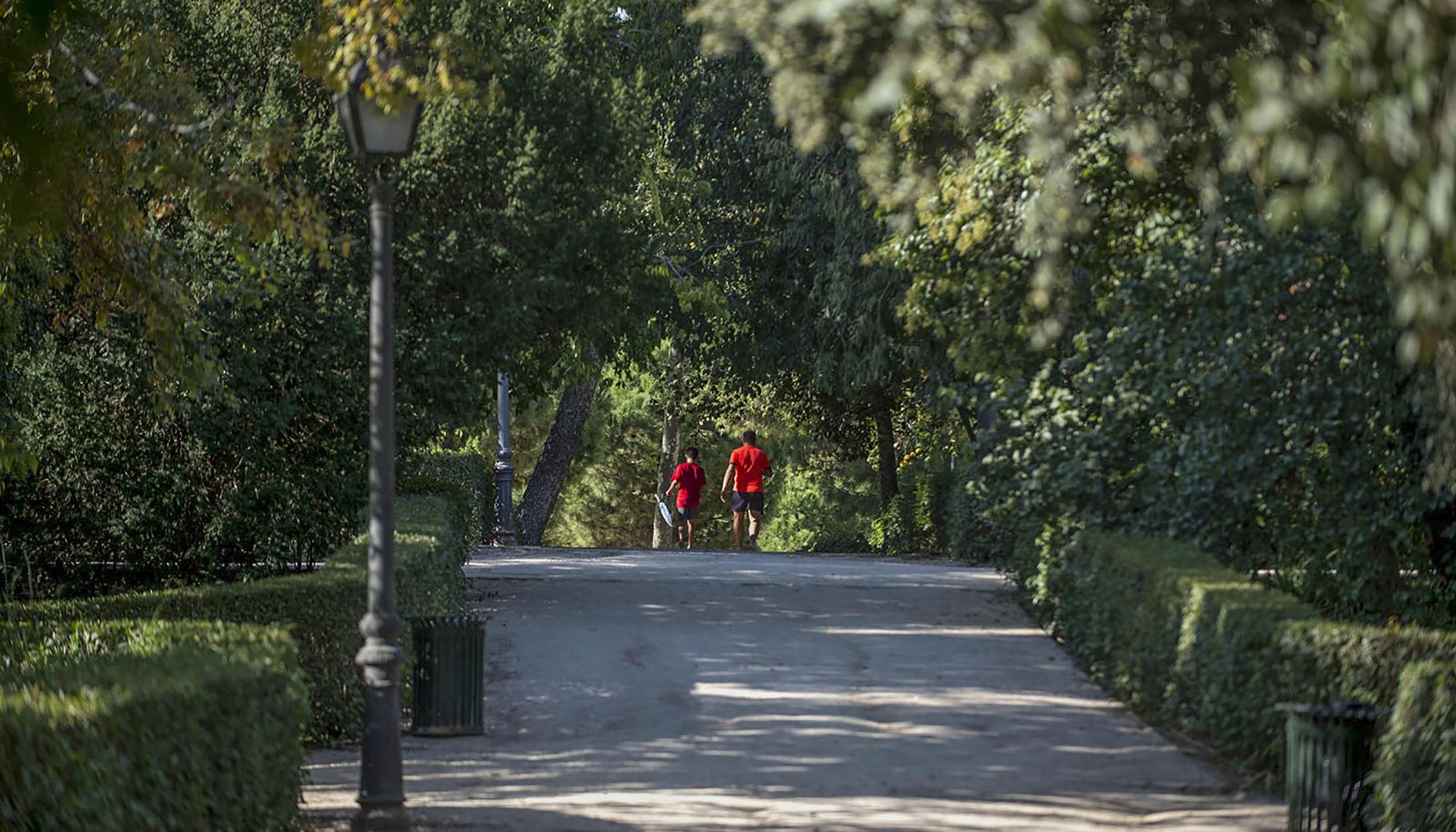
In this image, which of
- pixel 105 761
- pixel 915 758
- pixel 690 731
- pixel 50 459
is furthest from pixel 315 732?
pixel 50 459

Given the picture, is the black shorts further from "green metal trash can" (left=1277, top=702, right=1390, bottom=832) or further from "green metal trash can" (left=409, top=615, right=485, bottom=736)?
"green metal trash can" (left=1277, top=702, right=1390, bottom=832)

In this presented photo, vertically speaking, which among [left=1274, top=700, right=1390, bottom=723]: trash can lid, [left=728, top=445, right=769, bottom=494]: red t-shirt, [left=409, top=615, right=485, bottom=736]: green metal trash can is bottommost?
[left=409, top=615, right=485, bottom=736]: green metal trash can

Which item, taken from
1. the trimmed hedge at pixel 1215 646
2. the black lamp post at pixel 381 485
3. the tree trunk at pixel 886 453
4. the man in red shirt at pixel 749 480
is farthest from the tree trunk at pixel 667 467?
the black lamp post at pixel 381 485

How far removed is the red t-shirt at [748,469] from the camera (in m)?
28.7

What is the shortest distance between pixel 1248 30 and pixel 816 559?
18.2 m

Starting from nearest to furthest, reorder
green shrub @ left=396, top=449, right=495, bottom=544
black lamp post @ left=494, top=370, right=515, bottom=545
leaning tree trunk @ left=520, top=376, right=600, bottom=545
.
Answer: green shrub @ left=396, top=449, right=495, bottom=544 → black lamp post @ left=494, top=370, right=515, bottom=545 → leaning tree trunk @ left=520, top=376, right=600, bottom=545

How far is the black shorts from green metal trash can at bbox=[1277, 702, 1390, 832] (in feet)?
65.0

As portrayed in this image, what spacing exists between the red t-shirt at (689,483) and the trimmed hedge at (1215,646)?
46.5 ft

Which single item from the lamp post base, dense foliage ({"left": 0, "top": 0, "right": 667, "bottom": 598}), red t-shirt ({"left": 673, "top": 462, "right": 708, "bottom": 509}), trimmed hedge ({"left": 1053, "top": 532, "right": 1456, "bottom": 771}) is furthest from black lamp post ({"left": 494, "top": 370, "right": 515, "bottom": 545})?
the lamp post base

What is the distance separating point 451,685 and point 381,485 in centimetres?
289

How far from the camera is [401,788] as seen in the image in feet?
31.7

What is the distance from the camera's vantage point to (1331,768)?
887 centimetres

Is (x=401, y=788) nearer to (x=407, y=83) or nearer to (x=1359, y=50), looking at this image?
(x=407, y=83)

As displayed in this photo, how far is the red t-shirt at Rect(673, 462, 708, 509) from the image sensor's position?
2939cm
